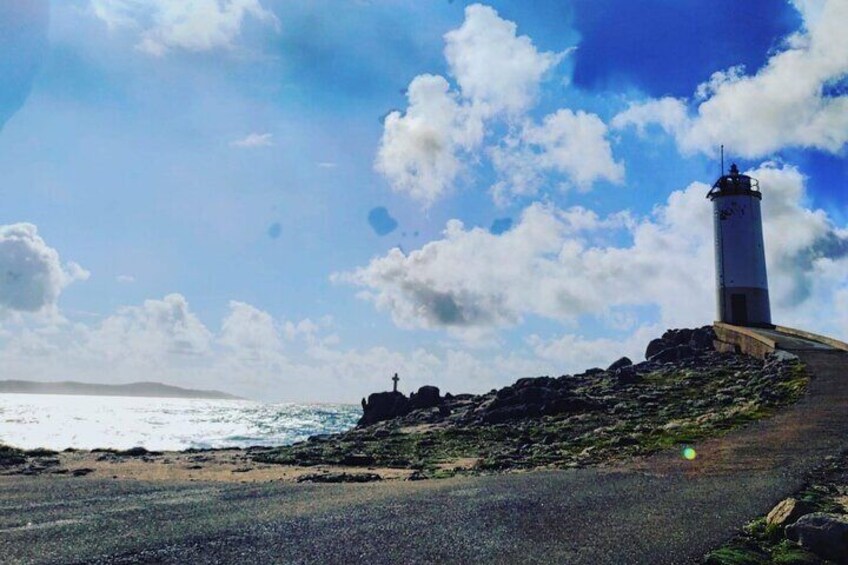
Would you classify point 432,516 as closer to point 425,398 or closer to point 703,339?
point 425,398

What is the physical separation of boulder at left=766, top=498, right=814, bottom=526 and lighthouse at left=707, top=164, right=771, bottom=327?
48630 mm

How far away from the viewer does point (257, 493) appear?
1401cm

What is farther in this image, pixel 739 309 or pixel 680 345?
pixel 739 309

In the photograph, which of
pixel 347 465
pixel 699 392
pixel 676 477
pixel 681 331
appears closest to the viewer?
pixel 676 477

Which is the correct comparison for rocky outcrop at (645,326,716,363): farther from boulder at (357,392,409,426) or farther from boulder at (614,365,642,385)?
boulder at (357,392,409,426)

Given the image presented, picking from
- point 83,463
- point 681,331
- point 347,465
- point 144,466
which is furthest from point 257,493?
point 681,331

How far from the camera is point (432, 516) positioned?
417 inches

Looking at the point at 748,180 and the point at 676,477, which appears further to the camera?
the point at 748,180

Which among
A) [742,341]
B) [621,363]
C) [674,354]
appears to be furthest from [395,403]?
[742,341]

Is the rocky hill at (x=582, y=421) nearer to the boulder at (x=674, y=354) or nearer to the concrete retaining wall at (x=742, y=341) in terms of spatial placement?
the concrete retaining wall at (x=742, y=341)

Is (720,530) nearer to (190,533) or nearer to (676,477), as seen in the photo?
(676,477)

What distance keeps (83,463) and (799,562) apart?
27.8 metres

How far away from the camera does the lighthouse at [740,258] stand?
5338cm

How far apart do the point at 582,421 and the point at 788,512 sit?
17.6 metres
